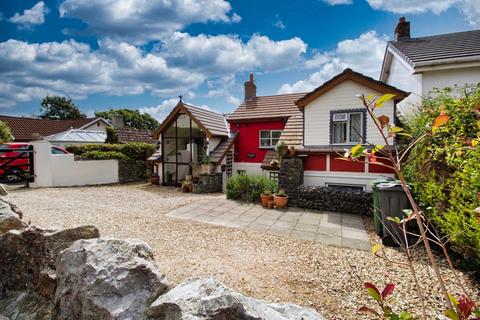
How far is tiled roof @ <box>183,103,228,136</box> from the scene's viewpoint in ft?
44.2

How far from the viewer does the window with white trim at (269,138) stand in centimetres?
1427

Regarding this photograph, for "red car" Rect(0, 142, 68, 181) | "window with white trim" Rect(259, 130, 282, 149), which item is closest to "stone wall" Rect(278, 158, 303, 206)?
"window with white trim" Rect(259, 130, 282, 149)

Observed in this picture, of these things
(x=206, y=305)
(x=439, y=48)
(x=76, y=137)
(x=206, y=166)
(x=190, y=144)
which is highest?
(x=439, y=48)

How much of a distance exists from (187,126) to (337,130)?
856 cm

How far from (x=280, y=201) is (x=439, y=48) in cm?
926

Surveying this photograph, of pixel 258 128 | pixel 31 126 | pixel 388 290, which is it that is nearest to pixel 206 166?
pixel 258 128

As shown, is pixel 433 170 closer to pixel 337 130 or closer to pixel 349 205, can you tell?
pixel 349 205

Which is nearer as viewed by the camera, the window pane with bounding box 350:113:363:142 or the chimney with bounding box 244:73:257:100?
the window pane with bounding box 350:113:363:142

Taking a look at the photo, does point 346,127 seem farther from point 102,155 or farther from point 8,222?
point 102,155

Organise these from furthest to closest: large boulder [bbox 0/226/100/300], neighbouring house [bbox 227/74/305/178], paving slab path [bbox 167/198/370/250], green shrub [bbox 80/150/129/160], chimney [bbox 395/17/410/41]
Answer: neighbouring house [bbox 227/74/305/178] < green shrub [bbox 80/150/129/160] < chimney [bbox 395/17/410/41] < paving slab path [bbox 167/198/370/250] < large boulder [bbox 0/226/100/300]

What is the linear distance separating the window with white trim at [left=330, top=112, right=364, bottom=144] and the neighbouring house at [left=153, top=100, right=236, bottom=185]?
610cm

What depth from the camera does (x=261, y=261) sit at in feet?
15.0

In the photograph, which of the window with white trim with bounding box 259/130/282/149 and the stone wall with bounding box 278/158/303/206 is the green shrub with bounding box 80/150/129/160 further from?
the stone wall with bounding box 278/158/303/206

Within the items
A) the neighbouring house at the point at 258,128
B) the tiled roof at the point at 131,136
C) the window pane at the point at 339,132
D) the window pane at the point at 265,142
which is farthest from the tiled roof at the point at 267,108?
the tiled roof at the point at 131,136
